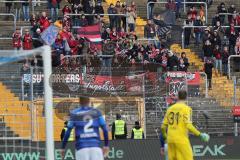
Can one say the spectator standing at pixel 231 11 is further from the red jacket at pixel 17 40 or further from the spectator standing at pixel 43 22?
the red jacket at pixel 17 40

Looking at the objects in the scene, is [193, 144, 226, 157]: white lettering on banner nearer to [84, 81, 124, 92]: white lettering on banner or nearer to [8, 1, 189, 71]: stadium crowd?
[84, 81, 124, 92]: white lettering on banner

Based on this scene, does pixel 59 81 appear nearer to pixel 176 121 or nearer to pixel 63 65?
pixel 63 65

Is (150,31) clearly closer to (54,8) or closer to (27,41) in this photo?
(54,8)

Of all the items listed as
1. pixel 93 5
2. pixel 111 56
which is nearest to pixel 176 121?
pixel 111 56

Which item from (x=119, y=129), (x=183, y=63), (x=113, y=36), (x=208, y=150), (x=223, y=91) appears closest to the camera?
(x=208, y=150)

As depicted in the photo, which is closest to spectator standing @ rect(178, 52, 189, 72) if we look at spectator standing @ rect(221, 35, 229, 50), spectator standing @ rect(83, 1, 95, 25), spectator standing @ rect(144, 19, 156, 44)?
spectator standing @ rect(144, 19, 156, 44)

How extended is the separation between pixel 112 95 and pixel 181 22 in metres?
10.7

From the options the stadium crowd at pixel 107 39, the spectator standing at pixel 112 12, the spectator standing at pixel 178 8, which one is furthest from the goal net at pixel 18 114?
the spectator standing at pixel 178 8

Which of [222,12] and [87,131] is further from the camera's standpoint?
[222,12]

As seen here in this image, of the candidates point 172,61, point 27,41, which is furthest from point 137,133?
point 27,41

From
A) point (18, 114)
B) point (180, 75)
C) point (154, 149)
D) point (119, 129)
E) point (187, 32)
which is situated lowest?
point (154, 149)

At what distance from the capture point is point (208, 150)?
84.7 ft

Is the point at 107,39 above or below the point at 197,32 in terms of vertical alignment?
above

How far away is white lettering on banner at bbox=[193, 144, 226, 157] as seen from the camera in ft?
84.2
